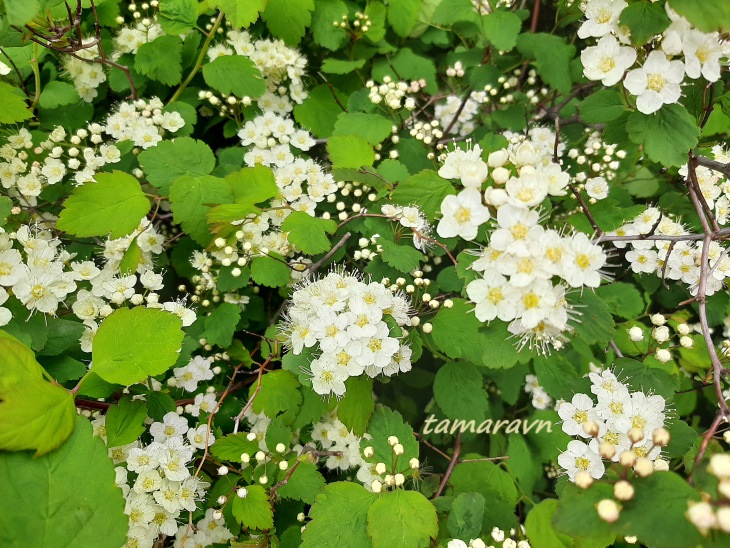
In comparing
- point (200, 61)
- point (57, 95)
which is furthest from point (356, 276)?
point (57, 95)

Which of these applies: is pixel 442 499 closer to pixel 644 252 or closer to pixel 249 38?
pixel 644 252

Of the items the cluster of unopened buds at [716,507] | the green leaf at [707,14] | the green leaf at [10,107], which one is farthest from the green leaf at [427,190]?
the green leaf at [10,107]

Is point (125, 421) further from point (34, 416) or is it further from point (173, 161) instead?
point (173, 161)

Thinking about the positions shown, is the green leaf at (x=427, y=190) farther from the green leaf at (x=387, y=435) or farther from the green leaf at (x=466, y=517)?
the green leaf at (x=466, y=517)

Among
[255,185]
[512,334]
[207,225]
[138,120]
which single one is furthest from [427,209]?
[138,120]

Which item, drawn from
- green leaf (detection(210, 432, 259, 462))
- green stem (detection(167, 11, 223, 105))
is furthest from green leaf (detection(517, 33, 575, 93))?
green leaf (detection(210, 432, 259, 462))

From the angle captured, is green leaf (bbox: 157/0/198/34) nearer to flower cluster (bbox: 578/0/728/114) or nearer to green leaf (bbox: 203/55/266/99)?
green leaf (bbox: 203/55/266/99)
